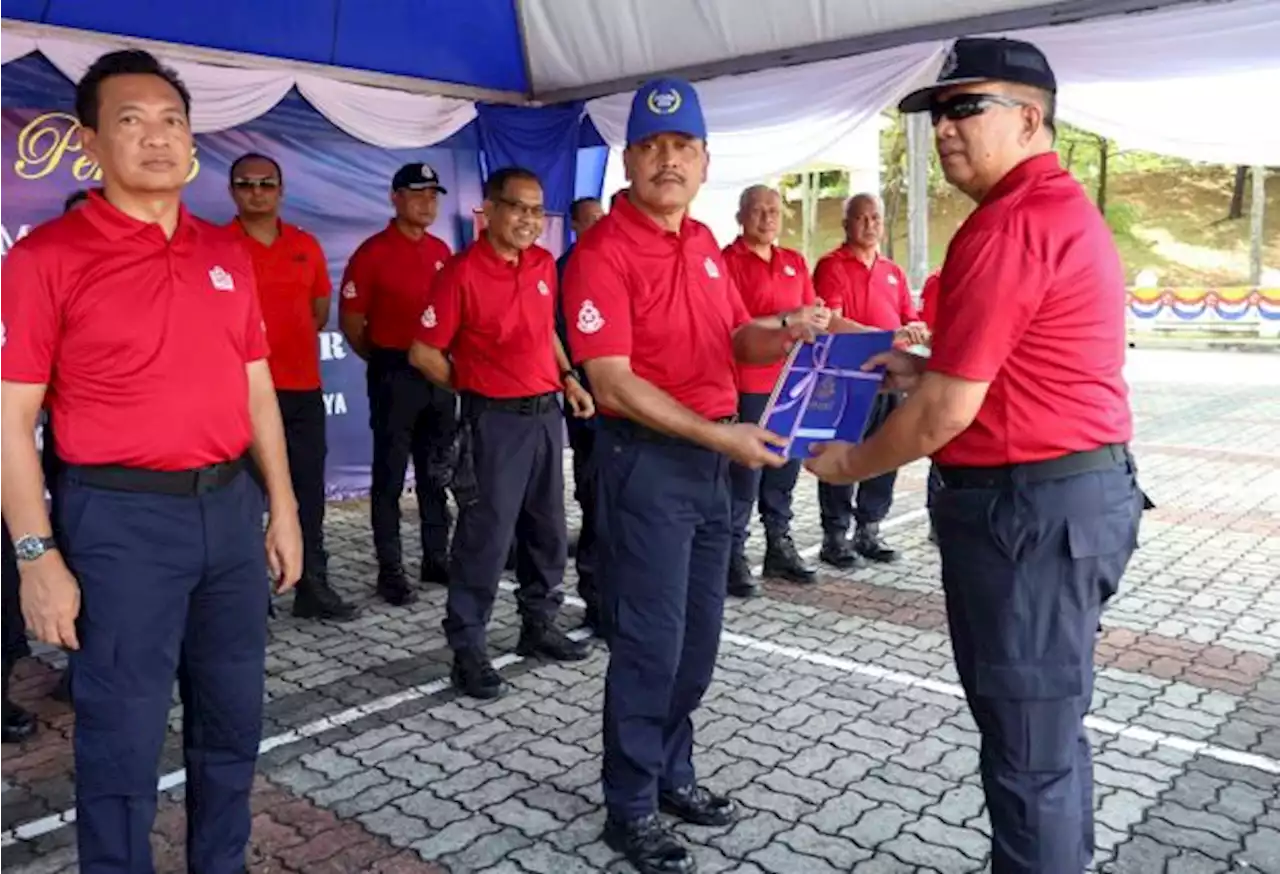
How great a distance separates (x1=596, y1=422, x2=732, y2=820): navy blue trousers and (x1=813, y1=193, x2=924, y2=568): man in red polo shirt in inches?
125

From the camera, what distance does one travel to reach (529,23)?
6.72 meters

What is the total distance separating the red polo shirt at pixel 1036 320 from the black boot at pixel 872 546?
389 centimetres

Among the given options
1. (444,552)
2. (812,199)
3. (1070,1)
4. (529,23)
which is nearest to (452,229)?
(529,23)

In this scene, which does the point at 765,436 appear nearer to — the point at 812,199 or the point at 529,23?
the point at 529,23

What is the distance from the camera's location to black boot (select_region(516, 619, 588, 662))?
4.46 m

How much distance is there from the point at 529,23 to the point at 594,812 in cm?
526

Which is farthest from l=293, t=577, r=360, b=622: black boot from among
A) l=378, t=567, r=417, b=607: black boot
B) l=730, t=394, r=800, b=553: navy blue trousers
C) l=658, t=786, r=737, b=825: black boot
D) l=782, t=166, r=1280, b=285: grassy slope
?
l=782, t=166, r=1280, b=285: grassy slope

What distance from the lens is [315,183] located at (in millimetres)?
7328

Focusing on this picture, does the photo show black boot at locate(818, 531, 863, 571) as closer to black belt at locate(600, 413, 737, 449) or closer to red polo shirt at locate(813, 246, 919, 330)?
red polo shirt at locate(813, 246, 919, 330)

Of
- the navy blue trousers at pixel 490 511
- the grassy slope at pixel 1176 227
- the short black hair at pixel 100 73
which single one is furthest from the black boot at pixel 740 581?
the grassy slope at pixel 1176 227

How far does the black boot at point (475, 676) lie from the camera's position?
4035mm

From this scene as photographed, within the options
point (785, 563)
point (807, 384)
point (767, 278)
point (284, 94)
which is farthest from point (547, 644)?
point (284, 94)

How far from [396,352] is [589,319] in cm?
292

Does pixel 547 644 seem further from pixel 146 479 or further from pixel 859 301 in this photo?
pixel 859 301
